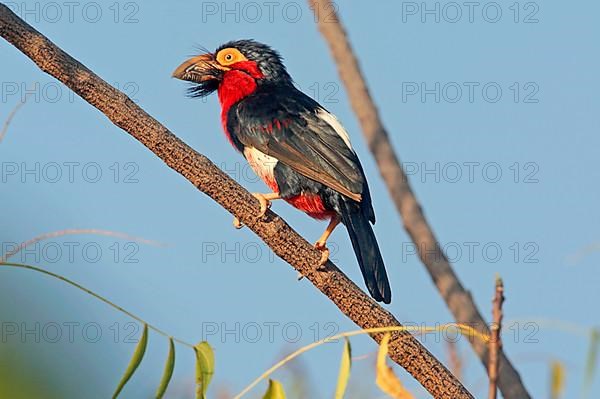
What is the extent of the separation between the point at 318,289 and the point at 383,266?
116 cm

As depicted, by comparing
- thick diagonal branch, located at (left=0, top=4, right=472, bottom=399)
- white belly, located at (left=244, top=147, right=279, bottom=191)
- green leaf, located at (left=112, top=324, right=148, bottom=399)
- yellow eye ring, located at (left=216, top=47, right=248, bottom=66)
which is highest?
yellow eye ring, located at (left=216, top=47, right=248, bottom=66)

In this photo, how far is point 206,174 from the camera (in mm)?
2904

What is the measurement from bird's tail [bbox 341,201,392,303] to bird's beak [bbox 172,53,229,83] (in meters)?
1.35

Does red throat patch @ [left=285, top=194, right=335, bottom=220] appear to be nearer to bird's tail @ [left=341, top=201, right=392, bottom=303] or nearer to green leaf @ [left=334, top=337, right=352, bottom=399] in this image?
bird's tail @ [left=341, top=201, right=392, bottom=303]

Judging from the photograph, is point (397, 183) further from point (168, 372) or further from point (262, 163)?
point (262, 163)

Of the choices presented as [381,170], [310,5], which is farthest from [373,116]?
[310,5]

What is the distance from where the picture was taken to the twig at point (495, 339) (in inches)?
45.3

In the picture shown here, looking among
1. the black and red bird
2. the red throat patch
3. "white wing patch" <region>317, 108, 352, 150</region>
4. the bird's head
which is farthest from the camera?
the bird's head

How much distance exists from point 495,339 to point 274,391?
0.88 meters

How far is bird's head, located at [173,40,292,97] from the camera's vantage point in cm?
525

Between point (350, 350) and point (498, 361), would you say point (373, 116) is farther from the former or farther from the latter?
point (350, 350)

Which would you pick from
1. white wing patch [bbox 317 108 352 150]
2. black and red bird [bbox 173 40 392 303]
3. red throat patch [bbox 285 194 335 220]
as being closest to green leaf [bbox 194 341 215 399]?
black and red bird [bbox 173 40 392 303]

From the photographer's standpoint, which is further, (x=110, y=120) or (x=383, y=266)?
(x=383, y=266)

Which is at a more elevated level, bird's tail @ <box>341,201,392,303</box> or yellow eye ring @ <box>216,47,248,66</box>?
yellow eye ring @ <box>216,47,248,66</box>
